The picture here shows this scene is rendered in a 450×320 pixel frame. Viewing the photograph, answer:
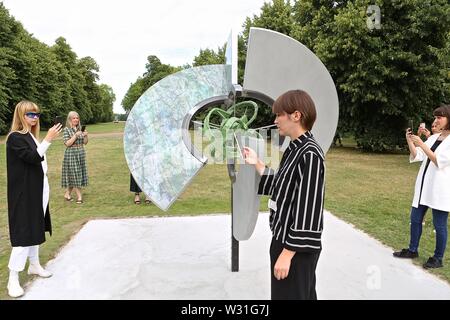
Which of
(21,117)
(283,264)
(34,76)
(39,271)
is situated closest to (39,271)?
(39,271)

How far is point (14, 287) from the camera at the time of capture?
3693 mm

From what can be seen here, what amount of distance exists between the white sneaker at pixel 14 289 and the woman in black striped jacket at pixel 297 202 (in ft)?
8.68

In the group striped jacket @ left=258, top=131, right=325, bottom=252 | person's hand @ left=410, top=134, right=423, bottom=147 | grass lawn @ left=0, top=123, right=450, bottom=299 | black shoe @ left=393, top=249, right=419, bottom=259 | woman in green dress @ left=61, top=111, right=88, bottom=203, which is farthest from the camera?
woman in green dress @ left=61, top=111, right=88, bottom=203

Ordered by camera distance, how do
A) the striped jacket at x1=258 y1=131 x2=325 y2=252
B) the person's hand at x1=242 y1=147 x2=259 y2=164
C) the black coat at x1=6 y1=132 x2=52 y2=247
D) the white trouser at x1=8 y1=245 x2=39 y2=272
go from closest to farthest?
the striped jacket at x1=258 y1=131 x2=325 y2=252
the person's hand at x1=242 y1=147 x2=259 y2=164
the black coat at x1=6 y1=132 x2=52 y2=247
the white trouser at x1=8 y1=245 x2=39 y2=272

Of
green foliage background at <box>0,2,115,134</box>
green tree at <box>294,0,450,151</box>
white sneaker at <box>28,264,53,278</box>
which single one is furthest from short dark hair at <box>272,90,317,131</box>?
green foliage background at <box>0,2,115,134</box>

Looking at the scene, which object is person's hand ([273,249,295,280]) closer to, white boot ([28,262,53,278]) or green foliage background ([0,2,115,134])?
white boot ([28,262,53,278])

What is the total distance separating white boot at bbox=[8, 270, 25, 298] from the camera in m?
3.64

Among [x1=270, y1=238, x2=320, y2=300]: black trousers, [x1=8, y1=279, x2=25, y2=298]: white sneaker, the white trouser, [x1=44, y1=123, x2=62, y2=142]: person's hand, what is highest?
[x1=44, y1=123, x2=62, y2=142]: person's hand

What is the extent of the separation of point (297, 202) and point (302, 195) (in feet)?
0.18

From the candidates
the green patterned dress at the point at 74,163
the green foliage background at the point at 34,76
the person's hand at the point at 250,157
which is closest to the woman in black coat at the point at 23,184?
the person's hand at the point at 250,157

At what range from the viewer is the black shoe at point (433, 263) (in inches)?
172

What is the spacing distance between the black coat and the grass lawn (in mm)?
627
